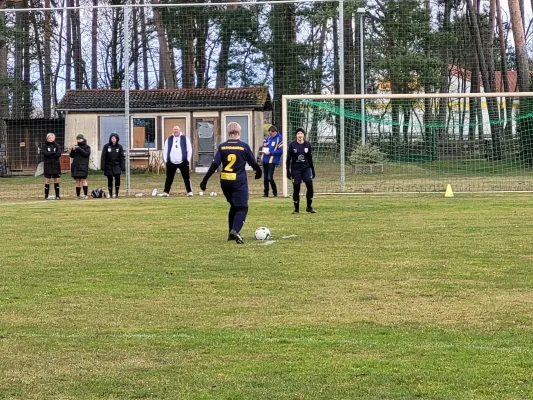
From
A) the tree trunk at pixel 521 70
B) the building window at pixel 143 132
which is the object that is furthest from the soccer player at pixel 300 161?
the building window at pixel 143 132

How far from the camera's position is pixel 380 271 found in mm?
10664

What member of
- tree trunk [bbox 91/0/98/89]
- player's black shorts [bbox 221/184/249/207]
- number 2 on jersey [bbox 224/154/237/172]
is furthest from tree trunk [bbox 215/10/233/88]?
player's black shorts [bbox 221/184/249/207]

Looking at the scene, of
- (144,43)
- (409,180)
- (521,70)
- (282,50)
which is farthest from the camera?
(521,70)

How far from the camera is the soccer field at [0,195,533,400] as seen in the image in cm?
593

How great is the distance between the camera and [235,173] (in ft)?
45.9

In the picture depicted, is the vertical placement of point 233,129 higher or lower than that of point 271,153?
higher

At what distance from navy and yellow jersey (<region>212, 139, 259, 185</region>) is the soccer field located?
0.94m

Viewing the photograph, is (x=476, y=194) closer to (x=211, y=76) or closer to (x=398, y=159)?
(x=398, y=159)

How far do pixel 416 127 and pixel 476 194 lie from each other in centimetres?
665

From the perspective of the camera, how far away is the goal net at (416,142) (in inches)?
1086

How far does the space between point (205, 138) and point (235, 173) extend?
28.5 meters

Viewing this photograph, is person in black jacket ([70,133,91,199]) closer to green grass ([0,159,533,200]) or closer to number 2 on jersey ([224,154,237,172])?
green grass ([0,159,533,200])

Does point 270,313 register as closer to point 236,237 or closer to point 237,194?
point 236,237

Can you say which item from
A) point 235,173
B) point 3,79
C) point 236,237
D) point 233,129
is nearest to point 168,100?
point 3,79
